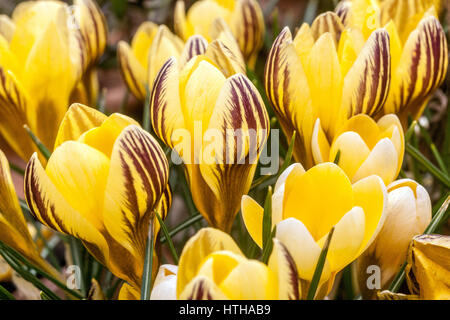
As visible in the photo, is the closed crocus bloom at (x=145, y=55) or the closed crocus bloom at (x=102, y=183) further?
the closed crocus bloom at (x=145, y=55)

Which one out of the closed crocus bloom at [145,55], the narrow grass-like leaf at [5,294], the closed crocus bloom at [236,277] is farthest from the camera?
the closed crocus bloom at [145,55]

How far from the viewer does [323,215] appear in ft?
1.06

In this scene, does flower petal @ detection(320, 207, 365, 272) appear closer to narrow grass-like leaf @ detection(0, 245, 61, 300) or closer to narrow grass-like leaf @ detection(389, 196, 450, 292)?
narrow grass-like leaf @ detection(389, 196, 450, 292)

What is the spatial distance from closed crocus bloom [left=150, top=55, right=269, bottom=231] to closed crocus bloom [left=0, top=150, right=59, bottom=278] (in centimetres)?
10

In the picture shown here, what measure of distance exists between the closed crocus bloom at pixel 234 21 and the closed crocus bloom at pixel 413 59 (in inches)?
3.9

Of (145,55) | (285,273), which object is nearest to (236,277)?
(285,273)

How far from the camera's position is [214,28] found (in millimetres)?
476

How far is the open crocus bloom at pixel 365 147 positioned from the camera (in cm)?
35

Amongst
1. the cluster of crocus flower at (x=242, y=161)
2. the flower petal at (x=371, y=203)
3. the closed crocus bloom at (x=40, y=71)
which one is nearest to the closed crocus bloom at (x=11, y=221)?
the cluster of crocus flower at (x=242, y=161)

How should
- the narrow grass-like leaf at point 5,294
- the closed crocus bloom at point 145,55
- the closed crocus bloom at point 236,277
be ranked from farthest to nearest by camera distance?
the closed crocus bloom at point 145,55
the narrow grass-like leaf at point 5,294
the closed crocus bloom at point 236,277

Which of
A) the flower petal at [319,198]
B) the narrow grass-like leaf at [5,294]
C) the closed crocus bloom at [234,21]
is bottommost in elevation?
the narrow grass-like leaf at [5,294]

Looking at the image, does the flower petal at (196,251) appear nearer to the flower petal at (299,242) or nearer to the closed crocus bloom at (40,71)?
the flower petal at (299,242)
